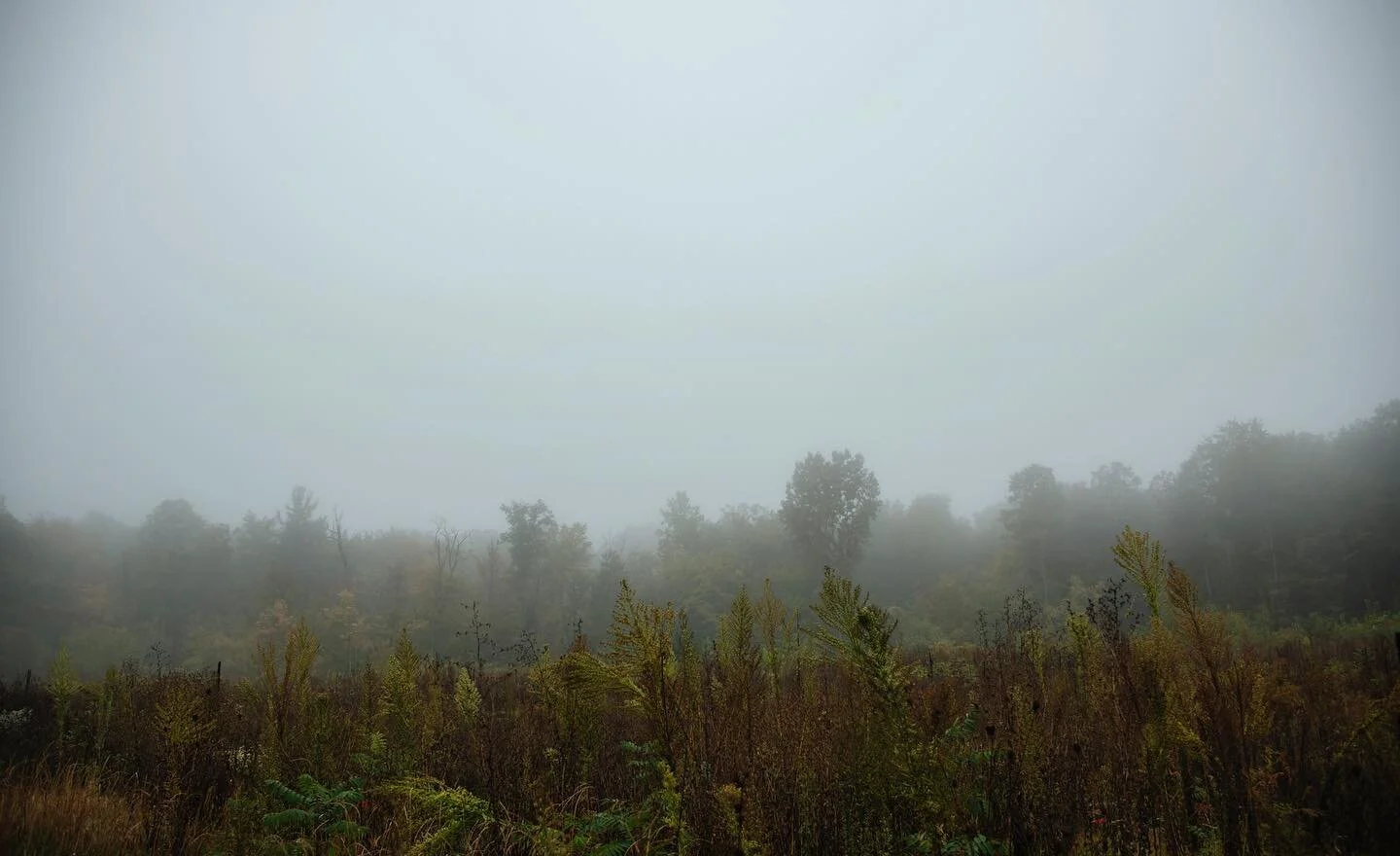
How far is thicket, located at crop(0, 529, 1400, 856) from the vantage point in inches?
101

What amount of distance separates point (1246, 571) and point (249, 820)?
49165 mm

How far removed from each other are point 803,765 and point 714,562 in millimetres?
40985

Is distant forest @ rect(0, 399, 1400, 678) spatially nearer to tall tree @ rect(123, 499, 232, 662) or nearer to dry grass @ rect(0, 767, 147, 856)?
tall tree @ rect(123, 499, 232, 662)

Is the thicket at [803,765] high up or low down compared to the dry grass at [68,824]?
up

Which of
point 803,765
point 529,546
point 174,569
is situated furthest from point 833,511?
point 174,569

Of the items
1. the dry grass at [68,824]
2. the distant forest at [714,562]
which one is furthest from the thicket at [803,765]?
the distant forest at [714,562]

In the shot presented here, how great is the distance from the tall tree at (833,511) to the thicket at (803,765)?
38.9m

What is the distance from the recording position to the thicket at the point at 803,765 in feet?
8.43

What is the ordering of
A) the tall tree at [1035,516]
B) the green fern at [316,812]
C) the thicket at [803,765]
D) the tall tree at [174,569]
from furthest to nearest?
1. the tall tree at [1035,516]
2. the tall tree at [174,569]
3. the green fern at [316,812]
4. the thicket at [803,765]

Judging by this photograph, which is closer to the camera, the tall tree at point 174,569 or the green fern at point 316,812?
the green fern at point 316,812

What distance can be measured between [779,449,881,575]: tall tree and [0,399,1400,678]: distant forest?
0.53ft

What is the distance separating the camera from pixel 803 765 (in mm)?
3861

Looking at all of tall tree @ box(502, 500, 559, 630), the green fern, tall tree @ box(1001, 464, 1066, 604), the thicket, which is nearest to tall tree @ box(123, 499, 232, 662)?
tall tree @ box(502, 500, 559, 630)

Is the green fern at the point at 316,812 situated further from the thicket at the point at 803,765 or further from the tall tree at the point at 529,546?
the tall tree at the point at 529,546
